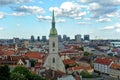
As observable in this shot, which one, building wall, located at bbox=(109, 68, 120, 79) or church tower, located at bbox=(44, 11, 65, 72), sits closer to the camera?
church tower, located at bbox=(44, 11, 65, 72)

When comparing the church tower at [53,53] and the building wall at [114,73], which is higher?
the church tower at [53,53]

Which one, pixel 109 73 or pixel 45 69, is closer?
pixel 45 69

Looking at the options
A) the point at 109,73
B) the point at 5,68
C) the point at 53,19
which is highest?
the point at 53,19

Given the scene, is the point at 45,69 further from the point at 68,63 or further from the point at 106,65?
the point at 106,65

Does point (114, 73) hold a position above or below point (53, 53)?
below

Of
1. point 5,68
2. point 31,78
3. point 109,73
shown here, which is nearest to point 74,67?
point 109,73

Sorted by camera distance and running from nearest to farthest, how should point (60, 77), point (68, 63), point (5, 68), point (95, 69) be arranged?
point (5, 68) < point (60, 77) < point (68, 63) < point (95, 69)

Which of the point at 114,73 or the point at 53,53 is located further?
the point at 114,73

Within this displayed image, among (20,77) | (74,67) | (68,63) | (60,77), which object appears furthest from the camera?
(68,63)

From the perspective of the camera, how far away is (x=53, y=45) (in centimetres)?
5862

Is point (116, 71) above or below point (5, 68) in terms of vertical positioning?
below

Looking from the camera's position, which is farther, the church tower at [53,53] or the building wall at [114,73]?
the building wall at [114,73]

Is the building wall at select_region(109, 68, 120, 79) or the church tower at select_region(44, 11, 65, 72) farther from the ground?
the church tower at select_region(44, 11, 65, 72)

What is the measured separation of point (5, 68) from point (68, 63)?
40.3 metres
